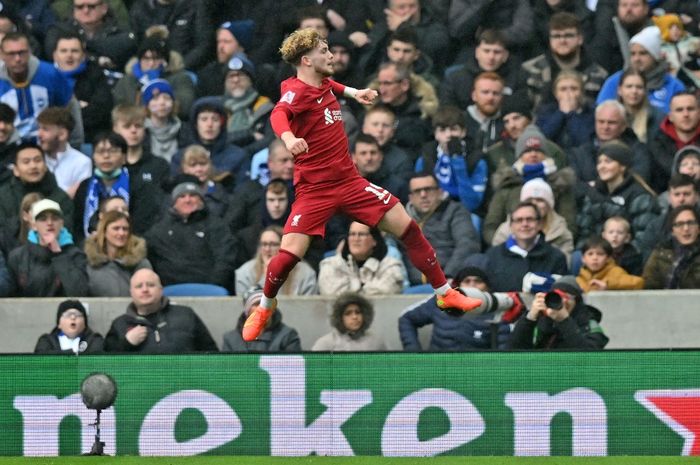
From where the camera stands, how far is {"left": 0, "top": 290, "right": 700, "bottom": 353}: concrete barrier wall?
15.6 m

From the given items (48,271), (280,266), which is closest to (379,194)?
(280,266)

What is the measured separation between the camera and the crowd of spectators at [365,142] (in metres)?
16.1

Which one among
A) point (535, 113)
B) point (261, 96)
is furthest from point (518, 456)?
point (261, 96)

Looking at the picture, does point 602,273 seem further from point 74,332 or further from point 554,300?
point 74,332

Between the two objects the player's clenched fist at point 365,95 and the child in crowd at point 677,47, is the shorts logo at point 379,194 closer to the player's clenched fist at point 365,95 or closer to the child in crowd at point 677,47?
the player's clenched fist at point 365,95

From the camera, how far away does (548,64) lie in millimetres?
18266

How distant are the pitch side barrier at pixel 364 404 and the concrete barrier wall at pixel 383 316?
1587 mm

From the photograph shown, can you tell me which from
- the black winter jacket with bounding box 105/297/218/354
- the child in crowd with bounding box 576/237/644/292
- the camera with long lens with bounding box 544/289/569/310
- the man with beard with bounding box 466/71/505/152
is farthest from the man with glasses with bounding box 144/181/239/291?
the camera with long lens with bounding box 544/289/569/310

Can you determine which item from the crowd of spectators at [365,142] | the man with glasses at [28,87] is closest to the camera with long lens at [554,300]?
the crowd of spectators at [365,142]

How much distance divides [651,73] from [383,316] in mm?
4166

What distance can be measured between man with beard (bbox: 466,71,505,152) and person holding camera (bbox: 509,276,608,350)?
2739mm

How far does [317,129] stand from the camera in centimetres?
1227

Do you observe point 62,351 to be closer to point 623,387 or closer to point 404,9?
point 623,387

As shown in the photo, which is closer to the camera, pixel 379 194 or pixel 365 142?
pixel 379 194
